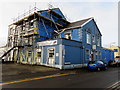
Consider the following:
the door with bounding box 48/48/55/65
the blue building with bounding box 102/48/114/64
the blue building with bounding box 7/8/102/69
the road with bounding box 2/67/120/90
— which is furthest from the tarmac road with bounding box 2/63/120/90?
the blue building with bounding box 102/48/114/64

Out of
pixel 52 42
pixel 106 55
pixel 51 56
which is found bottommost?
pixel 106 55

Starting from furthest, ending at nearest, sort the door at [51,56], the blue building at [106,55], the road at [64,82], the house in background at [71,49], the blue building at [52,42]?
the blue building at [106,55]
the door at [51,56]
the blue building at [52,42]
the house in background at [71,49]
the road at [64,82]

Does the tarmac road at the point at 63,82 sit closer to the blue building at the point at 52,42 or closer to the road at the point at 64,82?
the road at the point at 64,82

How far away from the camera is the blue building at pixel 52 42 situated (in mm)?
15438

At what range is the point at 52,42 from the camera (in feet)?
52.2

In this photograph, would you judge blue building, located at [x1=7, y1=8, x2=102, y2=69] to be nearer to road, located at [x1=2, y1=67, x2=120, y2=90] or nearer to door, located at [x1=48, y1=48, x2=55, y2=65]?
door, located at [x1=48, y1=48, x2=55, y2=65]

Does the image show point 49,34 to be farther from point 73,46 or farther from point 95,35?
point 95,35

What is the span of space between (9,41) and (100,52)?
23.5m

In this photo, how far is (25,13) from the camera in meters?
20.5

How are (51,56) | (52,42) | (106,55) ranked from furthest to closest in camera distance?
(106,55), (51,56), (52,42)

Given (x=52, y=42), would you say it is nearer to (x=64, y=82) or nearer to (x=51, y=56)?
(x=51, y=56)

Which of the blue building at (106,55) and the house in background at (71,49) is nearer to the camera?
the house in background at (71,49)

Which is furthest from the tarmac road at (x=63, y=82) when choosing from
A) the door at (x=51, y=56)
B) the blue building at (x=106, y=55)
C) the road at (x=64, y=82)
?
the blue building at (x=106, y=55)

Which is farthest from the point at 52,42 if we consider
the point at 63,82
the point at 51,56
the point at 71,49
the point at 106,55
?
the point at 106,55
